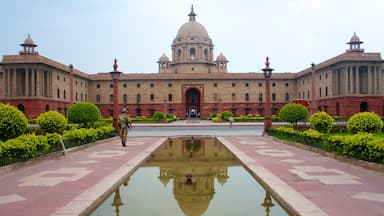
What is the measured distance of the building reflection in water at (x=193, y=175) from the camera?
617 cm

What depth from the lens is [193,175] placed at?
8.56m

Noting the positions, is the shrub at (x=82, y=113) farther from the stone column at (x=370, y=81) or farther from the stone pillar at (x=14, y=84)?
the stone column at (x=370, y=81)

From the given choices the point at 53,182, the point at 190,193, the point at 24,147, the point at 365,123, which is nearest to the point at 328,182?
the point at 190,193

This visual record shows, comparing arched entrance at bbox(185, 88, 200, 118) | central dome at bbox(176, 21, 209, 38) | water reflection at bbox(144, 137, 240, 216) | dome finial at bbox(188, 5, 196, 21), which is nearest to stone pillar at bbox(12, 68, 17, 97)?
arched entrance at bbox(185, 88, 200, 118)

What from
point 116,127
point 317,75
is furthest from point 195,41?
point 116,127

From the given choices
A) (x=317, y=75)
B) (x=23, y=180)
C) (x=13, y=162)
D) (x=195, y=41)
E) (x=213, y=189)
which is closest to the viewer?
(x=213, y=189)

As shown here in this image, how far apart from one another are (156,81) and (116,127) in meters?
34.8

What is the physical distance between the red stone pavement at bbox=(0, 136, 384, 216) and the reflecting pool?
26 centimetres

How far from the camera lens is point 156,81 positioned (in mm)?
56250

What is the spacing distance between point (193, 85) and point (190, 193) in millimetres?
49624

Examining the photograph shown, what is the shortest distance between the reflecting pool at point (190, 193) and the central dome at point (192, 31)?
173ft

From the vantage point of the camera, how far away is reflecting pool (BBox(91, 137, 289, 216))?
5.80m

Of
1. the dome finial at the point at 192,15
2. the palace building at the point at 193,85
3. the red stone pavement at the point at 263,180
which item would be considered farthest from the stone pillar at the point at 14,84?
the dome finial at the point at 192,15

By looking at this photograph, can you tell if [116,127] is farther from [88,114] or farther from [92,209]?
[92,209]
